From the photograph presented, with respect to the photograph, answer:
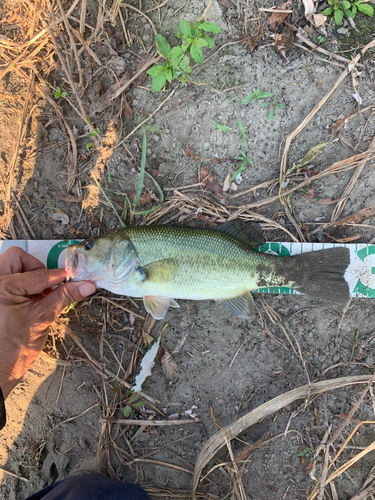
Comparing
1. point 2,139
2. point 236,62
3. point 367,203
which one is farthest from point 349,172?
point 2,139

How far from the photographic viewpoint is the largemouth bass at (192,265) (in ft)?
10.3

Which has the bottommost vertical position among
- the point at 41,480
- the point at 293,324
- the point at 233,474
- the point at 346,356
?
the point at 233,474

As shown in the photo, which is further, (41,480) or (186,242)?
(41,480)

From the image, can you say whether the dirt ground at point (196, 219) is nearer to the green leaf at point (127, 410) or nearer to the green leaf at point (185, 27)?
the green leaf at point (127, 410)

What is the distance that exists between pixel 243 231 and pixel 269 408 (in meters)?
1.90

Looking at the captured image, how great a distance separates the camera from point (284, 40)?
11.2 ft

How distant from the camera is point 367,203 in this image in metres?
3.49

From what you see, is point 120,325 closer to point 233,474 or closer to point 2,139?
point 233,474

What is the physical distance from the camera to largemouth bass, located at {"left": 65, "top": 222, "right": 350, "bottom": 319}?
3.14 metres

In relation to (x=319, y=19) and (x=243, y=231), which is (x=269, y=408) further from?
(x=319, y=19)

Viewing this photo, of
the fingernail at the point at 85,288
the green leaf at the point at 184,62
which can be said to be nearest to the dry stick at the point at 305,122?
the green leaf at the point at 184,62

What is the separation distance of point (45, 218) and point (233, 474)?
3515 millimetres

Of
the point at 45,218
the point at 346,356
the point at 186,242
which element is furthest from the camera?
the point at 45,218

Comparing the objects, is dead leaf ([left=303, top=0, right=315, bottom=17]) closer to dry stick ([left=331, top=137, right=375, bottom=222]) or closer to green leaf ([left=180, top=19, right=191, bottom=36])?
green leaf ([left=180, top=19, right=191, bottom=36])
